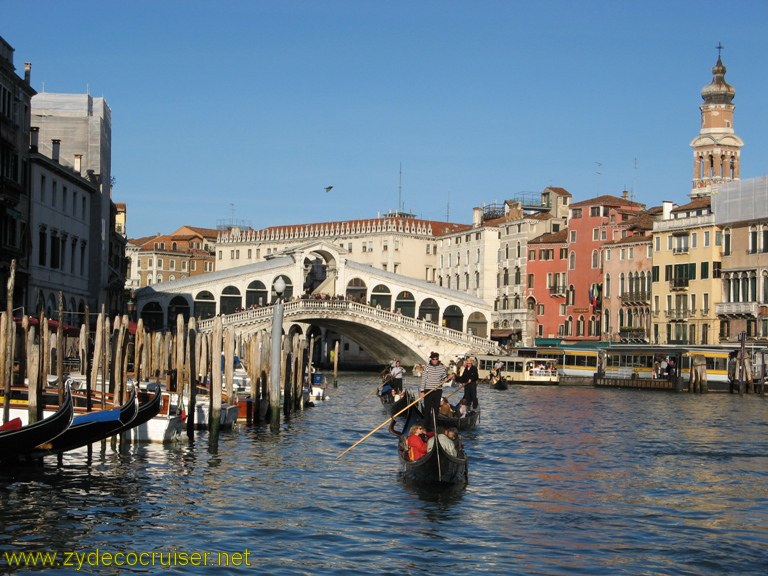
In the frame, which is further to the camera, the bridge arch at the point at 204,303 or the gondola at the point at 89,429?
the bridge arch at the point at 204,303

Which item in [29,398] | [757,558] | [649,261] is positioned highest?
[649,261]

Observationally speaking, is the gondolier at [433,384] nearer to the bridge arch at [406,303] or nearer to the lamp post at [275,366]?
the lamp post at [275,366]

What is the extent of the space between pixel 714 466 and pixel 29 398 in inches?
380

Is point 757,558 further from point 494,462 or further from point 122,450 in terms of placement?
point 122,450

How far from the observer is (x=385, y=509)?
586 inches

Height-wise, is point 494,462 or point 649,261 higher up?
point 649,261

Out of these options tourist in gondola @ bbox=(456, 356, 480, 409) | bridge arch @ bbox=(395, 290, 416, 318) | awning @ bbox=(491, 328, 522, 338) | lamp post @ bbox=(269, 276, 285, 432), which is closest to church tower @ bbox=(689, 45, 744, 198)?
awning @ bbox=(491, 328, 522, 338)

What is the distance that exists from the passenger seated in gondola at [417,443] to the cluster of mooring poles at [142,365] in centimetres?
443

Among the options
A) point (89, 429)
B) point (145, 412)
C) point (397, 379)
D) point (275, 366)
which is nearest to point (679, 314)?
point (397, 379)

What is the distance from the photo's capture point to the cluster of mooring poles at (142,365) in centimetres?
1847

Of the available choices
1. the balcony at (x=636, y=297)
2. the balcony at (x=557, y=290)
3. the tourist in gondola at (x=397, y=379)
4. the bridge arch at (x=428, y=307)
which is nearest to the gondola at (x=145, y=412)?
the tourist in gondola at (x=397, y=379)

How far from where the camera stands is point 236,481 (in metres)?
17.1

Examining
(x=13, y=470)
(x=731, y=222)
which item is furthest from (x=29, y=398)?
(x=731, y=222)

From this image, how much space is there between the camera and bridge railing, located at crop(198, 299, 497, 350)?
182ft
